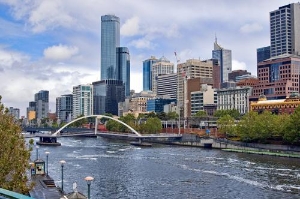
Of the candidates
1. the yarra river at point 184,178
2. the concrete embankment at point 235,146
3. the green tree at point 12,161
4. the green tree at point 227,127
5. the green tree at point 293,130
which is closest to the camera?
the green tree at point 12,161

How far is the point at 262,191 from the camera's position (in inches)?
2087

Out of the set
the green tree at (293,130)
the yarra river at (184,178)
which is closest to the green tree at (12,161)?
the yarra river at (184,178)

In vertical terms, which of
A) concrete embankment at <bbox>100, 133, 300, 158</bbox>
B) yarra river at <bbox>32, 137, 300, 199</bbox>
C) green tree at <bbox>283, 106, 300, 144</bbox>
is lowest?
yarra river at <bbox>32, 137, 300, 199</bbox>

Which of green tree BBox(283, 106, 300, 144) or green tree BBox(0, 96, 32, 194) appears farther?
green tree BBox(283, 106, 300, 144)

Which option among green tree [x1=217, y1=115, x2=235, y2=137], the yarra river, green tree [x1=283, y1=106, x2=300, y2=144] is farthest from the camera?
green tree [x1=217, y1=115, x2=235, y2=137]

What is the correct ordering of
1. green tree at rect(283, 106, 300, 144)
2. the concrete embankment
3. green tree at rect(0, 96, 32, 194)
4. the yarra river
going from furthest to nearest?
1. green tree at rect(283, 106, 300, 144)
2. the concrete embankment
3. the yarra river
4. green tree at rect(0, 96, 32, 194)

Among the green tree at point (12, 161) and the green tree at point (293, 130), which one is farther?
the green tree at point (293, 130)

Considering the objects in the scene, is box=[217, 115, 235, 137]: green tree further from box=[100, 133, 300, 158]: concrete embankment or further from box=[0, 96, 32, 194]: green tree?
box=[0, 96, 32, 194]: green tree

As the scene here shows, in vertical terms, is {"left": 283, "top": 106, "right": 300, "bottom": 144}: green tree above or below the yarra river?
above

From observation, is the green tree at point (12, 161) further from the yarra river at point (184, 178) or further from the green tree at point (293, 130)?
the green tree at point (293, 130)

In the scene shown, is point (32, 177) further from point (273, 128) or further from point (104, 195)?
point (273, 128)

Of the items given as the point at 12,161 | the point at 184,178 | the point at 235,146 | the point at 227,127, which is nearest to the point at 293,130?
the point at 235,146

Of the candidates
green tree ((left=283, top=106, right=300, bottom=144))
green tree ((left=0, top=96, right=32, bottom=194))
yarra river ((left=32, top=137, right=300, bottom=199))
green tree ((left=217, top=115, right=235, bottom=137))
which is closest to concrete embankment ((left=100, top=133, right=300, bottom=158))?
green tree ((left=283, top=106, right=300, bottom=144))

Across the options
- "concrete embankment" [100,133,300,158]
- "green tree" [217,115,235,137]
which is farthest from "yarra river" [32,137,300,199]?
"green tree" [217,115,235,137]
